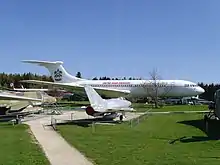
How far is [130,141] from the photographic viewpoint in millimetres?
19953

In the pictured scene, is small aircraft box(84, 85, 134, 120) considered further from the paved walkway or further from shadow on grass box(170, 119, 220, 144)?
the paved walkway

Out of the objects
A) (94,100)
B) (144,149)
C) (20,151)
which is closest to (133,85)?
(94,100)

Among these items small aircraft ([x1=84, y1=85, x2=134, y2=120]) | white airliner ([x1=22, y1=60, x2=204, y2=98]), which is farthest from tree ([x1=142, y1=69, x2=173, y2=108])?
small aircraft ([x1=84, y1=85, x2=134, y2=120])

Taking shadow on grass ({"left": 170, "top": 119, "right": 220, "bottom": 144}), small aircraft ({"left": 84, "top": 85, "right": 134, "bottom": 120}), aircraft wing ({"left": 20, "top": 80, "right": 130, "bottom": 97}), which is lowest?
shadow on grass ({"left": 170, "top": 119, "right": 220, "bottom": 144})

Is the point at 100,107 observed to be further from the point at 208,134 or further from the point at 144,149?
the point at 144,149

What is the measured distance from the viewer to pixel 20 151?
16297 millimetres

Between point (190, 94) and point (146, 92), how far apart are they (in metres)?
7.80

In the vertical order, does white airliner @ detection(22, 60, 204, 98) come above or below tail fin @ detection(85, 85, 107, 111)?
above

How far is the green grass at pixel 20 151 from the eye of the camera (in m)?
13.8

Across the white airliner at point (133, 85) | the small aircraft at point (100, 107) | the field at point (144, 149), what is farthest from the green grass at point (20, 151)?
the white airliner at point (133, 85)

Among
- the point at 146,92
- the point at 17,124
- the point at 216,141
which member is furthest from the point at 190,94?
the point at 216,141

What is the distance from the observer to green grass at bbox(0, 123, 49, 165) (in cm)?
1380

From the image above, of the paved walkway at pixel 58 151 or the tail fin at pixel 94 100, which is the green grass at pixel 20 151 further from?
the tail fin at pixel 94 100

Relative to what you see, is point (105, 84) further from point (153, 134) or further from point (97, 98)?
point (153, 134)
